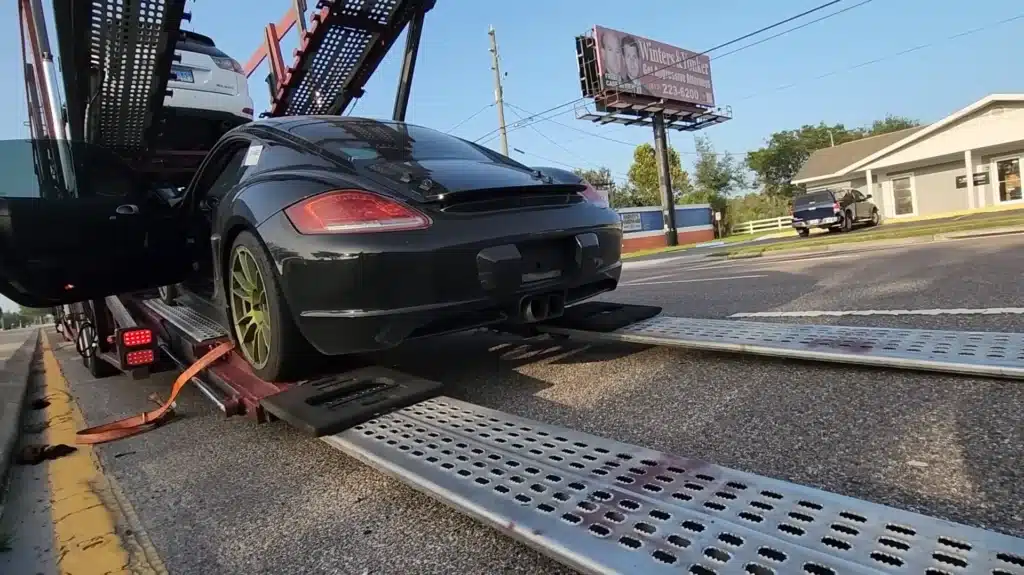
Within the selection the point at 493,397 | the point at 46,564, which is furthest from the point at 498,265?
the point at 46,564

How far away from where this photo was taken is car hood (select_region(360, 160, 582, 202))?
2.69m

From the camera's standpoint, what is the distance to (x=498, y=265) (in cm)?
269

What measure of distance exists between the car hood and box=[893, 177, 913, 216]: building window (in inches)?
1275

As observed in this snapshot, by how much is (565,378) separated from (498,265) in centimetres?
81

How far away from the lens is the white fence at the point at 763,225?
1309 inches

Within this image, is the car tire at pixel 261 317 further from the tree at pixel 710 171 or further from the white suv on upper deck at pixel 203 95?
the tree at pixel 710 171

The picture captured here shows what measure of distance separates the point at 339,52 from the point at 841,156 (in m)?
37.3

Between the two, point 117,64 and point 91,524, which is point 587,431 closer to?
point 91,524

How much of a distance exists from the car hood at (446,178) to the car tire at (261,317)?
2.23 ft

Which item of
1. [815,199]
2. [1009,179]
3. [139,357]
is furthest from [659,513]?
[1009,179]

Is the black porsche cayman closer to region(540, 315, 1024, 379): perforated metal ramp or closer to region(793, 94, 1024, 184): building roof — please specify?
region(540, 315, 1024, 379): perforated metal ramp

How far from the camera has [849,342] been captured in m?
2.83

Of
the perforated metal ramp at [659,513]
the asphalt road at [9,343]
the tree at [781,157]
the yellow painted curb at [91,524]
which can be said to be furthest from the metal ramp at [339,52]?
the tree at [781,157]

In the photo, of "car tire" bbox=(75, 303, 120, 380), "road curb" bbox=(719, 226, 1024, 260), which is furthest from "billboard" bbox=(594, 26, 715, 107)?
"car tire" bbox=(75, 303, 120, 380)
